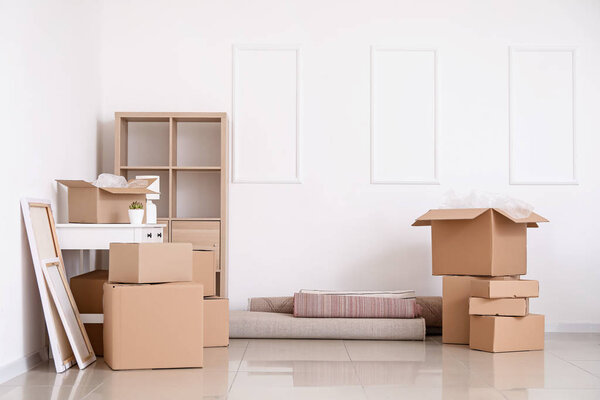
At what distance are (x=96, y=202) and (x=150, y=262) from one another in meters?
0.67

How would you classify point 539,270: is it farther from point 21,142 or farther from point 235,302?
point 21,142

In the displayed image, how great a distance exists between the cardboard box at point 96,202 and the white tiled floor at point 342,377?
2.89ft

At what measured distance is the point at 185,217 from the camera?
5082mm

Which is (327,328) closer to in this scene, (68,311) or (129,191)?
(129,191)

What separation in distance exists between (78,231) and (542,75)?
3636 mm

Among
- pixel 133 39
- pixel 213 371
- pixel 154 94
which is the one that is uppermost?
pixel 133 39

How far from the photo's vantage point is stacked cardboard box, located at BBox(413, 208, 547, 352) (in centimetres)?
397

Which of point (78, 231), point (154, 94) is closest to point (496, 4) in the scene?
point (154, 94)

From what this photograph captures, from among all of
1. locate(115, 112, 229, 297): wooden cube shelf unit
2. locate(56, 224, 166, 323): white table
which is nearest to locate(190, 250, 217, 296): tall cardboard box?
locate(56, 224, 166, 323): white table

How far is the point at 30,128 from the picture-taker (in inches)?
140

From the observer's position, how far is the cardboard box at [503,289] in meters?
3.95

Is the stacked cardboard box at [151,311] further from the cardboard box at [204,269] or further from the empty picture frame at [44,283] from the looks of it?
the cardboard box at [204,269]

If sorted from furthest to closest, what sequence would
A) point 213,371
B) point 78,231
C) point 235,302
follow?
point 235,302 < point 78,231 < point 213,371

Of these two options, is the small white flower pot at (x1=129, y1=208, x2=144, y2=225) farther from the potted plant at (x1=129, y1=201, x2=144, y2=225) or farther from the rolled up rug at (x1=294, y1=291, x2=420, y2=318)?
the rolled up rug at (x1=294, y1=291, x2=420, y2=318)
